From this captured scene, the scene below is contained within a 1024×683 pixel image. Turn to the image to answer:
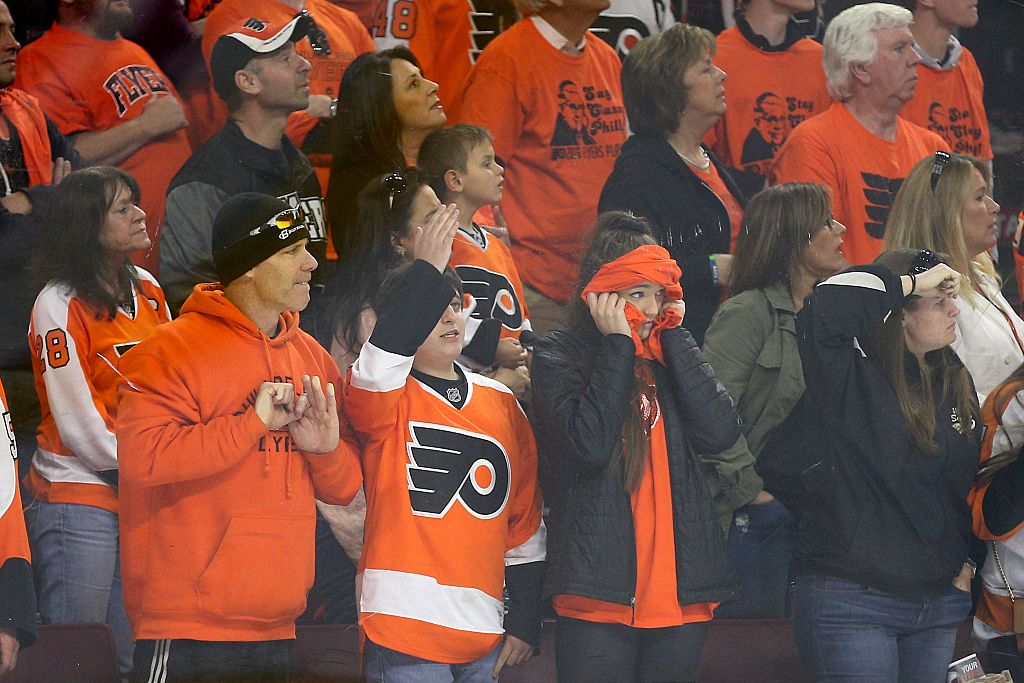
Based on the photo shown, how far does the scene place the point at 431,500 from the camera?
2.53 m

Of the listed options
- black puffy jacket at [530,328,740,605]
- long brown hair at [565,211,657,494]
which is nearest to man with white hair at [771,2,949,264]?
long brown hair at [565,211,657,494]

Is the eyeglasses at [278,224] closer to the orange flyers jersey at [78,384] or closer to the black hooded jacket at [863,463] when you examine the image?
the orange flyers jersey at [78,384]

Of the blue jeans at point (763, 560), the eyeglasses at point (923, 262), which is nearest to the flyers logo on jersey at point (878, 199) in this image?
the eyeglasses at point (923, 262)

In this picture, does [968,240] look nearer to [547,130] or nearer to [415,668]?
[547,130]

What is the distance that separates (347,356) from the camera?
259 centimetres

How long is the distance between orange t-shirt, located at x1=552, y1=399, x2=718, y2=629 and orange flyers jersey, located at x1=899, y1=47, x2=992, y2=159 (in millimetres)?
1180

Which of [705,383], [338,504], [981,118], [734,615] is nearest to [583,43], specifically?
[705,383]

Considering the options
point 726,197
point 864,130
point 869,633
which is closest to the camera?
point 869,633

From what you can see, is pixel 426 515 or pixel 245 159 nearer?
pixel 426 515

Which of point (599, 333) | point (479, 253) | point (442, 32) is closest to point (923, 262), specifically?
point (599, 333)

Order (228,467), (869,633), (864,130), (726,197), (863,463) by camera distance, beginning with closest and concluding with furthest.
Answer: (228,467), (869,633), (863,463), (726,197), (864,130)

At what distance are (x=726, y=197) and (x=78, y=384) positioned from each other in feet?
5.25

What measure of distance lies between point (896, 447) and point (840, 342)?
295 millimetres

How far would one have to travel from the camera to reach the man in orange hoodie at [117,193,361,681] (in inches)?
97.2
